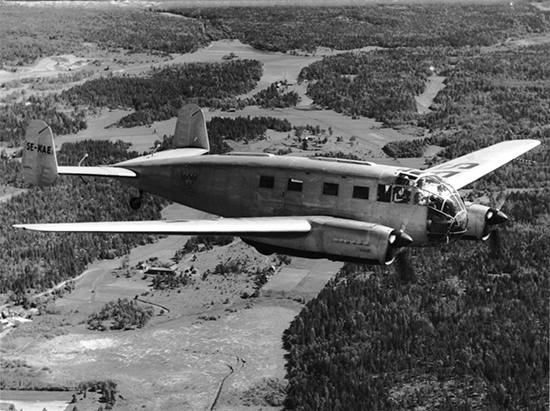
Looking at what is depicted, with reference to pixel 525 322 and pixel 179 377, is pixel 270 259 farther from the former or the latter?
pixel 525 322

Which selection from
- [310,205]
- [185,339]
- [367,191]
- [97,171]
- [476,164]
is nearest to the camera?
[367,191]

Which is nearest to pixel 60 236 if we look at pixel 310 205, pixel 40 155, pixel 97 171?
pixel 97 171

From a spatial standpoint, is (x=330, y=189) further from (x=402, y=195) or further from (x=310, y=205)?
(x=402, y=195)

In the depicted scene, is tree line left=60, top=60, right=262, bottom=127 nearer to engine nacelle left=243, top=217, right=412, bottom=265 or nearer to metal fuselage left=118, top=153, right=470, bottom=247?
metal fuselage left=118, top=153, right=470, bottom=247

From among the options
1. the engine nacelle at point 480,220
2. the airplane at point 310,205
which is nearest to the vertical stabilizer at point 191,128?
the airplane at point 310,205

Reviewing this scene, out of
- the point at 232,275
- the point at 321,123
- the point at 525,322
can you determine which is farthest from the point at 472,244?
the point at 321,123

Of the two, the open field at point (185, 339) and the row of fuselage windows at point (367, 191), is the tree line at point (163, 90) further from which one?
the row of fuselage windows at point (367, 191)
